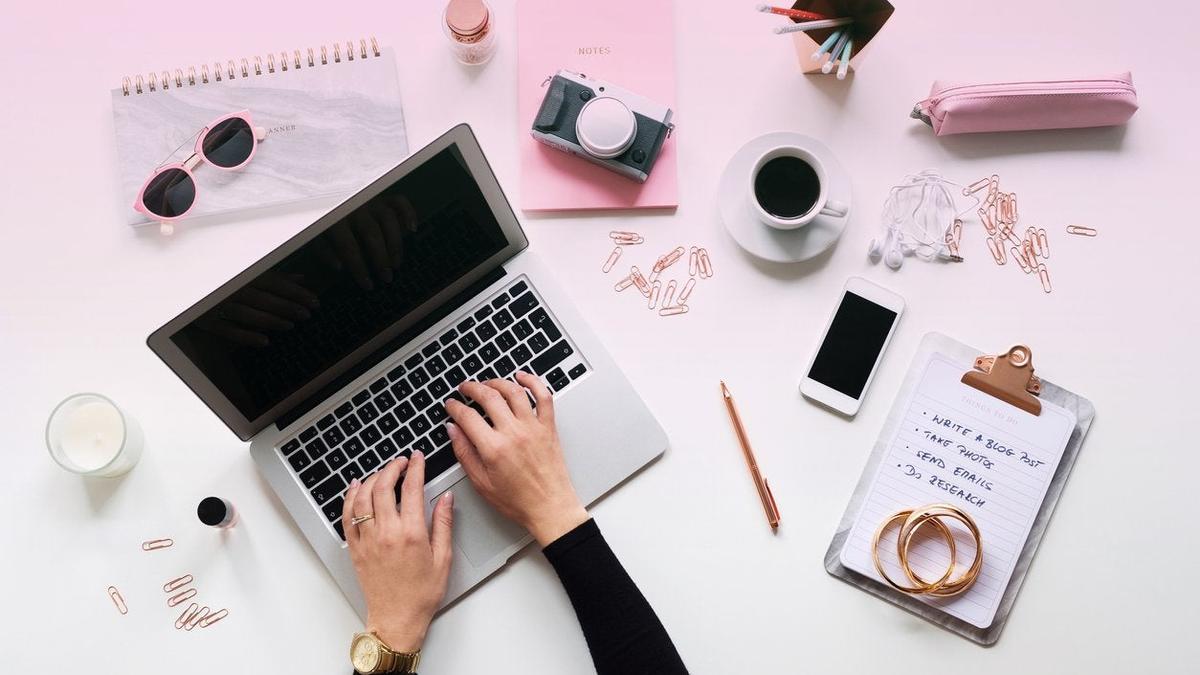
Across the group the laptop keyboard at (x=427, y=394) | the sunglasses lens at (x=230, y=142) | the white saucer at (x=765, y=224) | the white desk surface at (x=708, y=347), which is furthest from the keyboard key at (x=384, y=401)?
the white saucer at (x=765, y=224)

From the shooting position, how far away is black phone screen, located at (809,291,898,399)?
1.15 meters

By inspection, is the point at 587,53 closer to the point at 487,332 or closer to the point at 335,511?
the point at 487,332

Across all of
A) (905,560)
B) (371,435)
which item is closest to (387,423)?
(371,435)

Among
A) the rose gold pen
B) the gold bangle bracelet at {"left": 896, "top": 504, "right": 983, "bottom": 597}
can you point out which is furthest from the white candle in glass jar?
the gold bangle bracelet at {"left": 896, "top": 504, "right": 983, "bottom": 597}

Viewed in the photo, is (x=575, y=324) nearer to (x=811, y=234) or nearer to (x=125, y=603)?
(x=811, y=234)

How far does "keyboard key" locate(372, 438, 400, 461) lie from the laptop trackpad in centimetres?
9

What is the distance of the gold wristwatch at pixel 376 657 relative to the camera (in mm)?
1030

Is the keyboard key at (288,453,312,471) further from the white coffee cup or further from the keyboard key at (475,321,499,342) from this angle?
the white coffee cup

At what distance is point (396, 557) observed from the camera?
1051 millimetres

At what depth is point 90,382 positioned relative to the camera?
3.87 feet

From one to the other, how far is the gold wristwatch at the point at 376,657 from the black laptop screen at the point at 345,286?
0.32m

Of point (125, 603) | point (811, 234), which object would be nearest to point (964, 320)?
point (811, 234)

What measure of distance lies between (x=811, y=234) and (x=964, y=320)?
10.0 inches

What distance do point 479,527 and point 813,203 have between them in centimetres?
64
